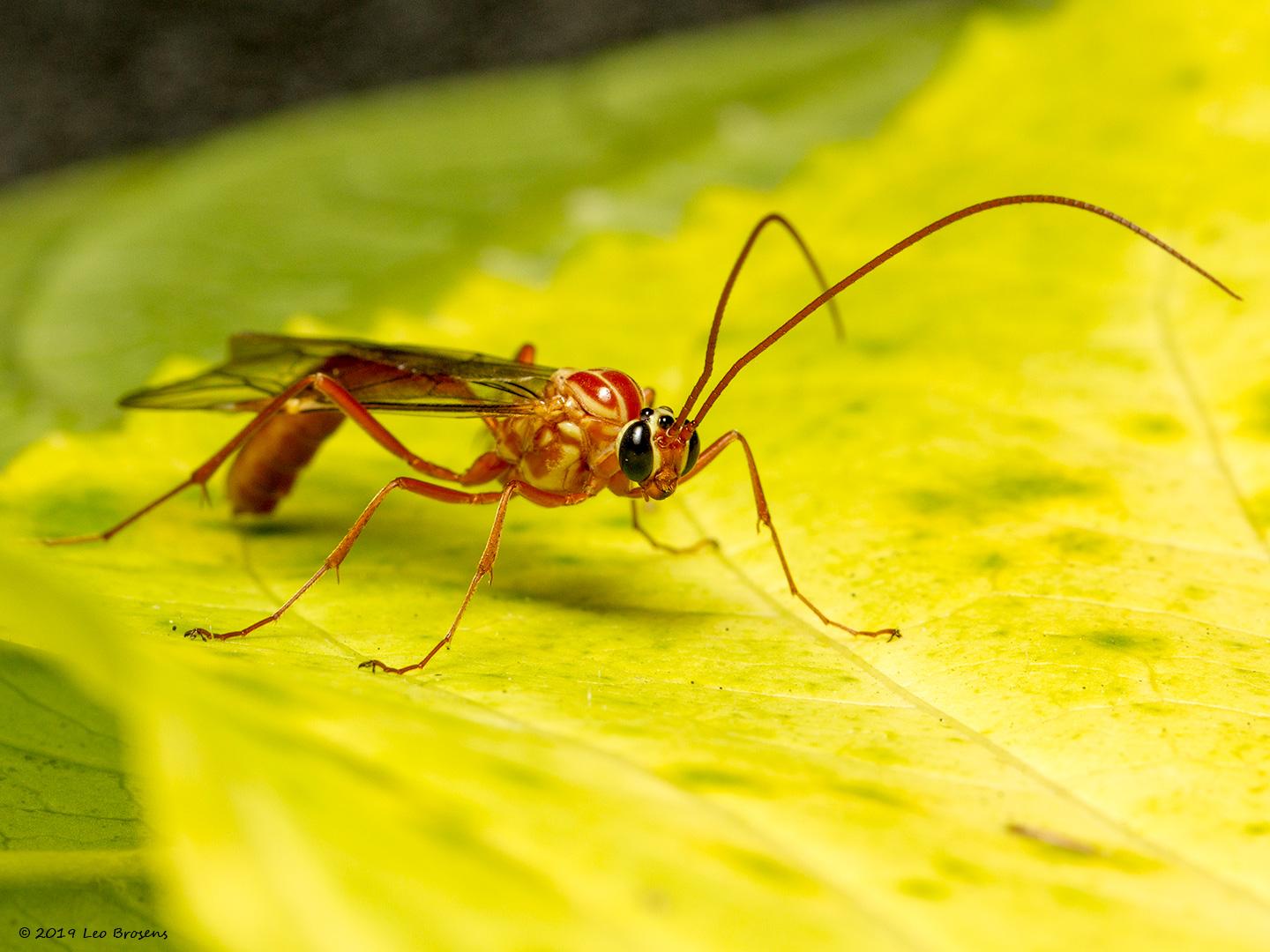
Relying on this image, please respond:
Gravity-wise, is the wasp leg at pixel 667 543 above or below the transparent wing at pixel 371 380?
below

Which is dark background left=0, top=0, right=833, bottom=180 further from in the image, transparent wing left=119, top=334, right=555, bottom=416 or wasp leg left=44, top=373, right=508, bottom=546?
wasp leg left=44, top=373, right=508, bottom=546

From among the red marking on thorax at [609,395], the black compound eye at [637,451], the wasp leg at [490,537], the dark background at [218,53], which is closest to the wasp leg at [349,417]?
the wasp leg at [490,537]

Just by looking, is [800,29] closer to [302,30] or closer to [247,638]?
[302,30]

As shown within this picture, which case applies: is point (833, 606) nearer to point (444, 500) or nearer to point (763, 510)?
point (763, 510)

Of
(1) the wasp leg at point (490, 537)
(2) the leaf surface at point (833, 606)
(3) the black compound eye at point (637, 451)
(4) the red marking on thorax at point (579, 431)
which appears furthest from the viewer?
(4) the red marking on thorax at point (579, 431)

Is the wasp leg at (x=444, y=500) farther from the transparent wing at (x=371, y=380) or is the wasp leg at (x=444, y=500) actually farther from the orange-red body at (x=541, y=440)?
the transparent wing at (x=371, y=380)

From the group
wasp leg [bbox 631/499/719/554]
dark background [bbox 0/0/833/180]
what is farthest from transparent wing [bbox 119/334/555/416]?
dark background [bbox 0/0/833/180]

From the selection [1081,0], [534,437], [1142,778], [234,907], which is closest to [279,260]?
[534,437]
